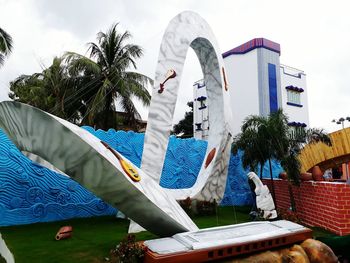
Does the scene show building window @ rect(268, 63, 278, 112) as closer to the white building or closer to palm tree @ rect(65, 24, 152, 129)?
the white building

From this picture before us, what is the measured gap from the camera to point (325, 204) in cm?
831

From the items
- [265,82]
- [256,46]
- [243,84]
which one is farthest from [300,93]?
[256,46]

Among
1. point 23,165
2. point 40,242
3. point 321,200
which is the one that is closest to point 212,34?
point 321,200

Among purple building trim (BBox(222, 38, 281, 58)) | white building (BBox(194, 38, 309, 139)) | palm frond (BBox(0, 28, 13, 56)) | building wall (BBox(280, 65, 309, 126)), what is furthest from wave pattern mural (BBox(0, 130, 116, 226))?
building wall (BBox(280, 65, 309, 126))

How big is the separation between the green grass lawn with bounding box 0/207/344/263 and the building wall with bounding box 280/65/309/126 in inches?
683

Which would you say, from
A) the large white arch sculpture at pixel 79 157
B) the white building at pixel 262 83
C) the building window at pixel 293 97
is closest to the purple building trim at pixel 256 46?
the white building at pixel 262 83

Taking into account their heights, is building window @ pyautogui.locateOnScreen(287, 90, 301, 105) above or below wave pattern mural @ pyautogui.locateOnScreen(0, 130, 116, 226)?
above

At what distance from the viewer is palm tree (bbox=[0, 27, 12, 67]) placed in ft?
40.7

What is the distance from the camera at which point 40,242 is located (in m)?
6.54

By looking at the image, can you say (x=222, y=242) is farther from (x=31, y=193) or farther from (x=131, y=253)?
(x=31, y=193)

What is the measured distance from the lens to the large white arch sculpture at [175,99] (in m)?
8.31

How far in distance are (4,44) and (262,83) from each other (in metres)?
17.1

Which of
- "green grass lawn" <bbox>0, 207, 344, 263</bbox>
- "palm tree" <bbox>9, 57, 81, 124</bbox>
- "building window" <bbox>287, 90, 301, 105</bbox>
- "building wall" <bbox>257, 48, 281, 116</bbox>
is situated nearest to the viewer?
"green grass lawn" <bbox>0, 207, 344, 263</bbox>

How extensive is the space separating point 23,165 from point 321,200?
27.1ft
